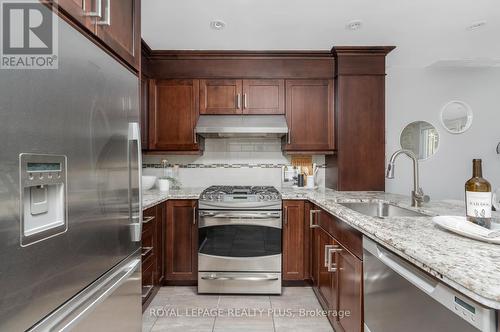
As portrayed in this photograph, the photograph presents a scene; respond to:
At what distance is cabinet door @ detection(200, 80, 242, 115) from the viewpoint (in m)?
2.89

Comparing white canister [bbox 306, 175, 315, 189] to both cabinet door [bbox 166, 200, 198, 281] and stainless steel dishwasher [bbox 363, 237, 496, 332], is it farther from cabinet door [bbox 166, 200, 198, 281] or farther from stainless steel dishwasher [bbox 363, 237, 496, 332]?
stainless steel dishwasher [bbox 363, 237, 496, 332]

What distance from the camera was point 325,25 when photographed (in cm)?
227

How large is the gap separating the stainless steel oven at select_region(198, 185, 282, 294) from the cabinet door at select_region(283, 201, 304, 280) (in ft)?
0.42

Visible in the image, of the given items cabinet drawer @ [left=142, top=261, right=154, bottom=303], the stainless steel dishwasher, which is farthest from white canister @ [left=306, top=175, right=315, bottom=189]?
cabinet drawer @ [left=142, top=261, right=154, bottom=303]

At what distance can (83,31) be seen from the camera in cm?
93

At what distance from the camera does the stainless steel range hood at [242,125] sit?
273cm

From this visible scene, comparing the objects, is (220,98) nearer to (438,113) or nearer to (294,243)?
(294,243)

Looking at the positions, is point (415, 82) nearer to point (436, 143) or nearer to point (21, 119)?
point (436, 143)

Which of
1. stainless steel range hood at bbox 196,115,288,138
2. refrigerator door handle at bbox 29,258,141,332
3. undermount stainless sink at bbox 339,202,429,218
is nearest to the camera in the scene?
refrigerator door handle at bbox 29,258,141,332

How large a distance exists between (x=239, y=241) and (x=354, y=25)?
2.13 m

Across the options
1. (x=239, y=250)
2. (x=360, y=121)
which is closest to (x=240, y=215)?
(x=239, y=250)

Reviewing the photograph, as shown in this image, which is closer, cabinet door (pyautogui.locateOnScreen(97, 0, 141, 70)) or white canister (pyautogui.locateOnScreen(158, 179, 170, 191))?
cabinet door (pyautogui.locateOnScreen(97, 0, 141, 70))

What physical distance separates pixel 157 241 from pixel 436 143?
3.42 m

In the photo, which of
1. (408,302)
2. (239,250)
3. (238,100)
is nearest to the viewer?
(408,302)
